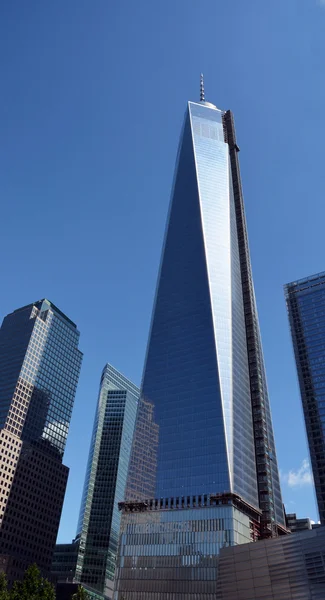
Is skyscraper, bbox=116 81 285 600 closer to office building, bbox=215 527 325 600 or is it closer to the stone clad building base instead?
the stone clad building base

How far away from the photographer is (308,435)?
18738cm

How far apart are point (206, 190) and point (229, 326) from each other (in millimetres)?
62326

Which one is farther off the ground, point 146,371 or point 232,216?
point 232,216

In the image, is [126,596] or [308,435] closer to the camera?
[126,596]

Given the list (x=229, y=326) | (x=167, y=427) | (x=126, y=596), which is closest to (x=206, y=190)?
(x=229, y=326)

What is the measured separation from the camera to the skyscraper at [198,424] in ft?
391

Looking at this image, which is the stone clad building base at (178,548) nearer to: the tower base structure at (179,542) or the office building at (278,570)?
the tower base structure at (179,542)

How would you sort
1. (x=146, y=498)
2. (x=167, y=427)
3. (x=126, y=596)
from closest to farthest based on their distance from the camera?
(x=126, y=596) → (x=146, y=498) → (x=167, y=427)

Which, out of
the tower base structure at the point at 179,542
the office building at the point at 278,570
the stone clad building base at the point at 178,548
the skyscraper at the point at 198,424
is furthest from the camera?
the skyscraper at the point at 198,424

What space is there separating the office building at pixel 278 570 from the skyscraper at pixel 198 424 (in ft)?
93.1

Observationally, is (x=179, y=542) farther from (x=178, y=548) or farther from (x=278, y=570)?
(x=278, y=570)

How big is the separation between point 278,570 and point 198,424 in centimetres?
5882

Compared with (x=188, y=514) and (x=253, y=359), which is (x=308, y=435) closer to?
(x=253, y=359)

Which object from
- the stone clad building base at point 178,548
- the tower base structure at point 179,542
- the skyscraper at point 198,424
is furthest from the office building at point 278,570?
the skyscraper at point 198,424
